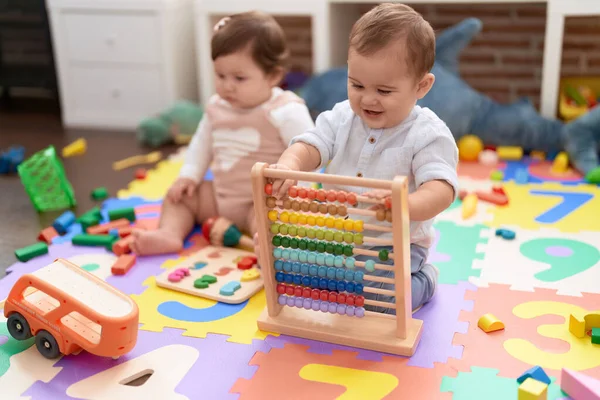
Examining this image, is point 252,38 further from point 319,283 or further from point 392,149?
point 319,283

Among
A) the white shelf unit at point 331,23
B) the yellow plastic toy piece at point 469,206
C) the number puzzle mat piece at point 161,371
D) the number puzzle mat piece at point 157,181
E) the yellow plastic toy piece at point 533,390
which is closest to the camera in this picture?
the yellow plastic toy piece at point 533,390

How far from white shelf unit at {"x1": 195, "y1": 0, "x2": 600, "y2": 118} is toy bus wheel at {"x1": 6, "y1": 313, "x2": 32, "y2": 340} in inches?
56.1

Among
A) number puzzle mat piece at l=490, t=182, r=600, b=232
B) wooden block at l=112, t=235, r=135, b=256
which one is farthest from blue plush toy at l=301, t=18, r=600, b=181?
wooden block at l=112, t=235, r=135, b=256

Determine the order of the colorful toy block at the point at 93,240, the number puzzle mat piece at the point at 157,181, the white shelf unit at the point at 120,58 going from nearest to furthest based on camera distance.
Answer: the colorful toy block at the point at 93,240, the number puzzle mat piece at the point at 157,181, the white shelf unit at the point at 120,58

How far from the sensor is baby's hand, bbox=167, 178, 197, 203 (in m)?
1.67

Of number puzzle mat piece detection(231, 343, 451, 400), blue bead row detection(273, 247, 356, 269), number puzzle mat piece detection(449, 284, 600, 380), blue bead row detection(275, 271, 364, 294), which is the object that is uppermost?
blue bead row detection(273, 247, 356, 269)

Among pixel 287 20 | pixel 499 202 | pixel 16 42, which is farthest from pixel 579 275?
pixel 16 42

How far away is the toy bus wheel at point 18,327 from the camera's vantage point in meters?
1.21

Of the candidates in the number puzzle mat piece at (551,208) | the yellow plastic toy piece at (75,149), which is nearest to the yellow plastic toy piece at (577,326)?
the number puzzle mat piece at (551,208)

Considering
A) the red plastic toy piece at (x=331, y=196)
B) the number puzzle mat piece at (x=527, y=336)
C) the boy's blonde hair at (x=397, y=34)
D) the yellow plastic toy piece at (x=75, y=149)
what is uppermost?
the boy's blonde hair at (x=397, y=34)

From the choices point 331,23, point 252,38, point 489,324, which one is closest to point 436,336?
point 489,324

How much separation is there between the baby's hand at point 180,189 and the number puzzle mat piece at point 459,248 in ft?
1.95

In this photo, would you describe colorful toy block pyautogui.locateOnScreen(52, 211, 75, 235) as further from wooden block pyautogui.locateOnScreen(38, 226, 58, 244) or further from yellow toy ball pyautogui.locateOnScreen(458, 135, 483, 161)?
yellow toy ball pyautogui.locateOnScreen(458, 135, 483, 161)

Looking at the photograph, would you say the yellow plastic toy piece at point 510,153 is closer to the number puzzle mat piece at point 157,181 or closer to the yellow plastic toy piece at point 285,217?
the number puzzle mat piece at point 157,181
